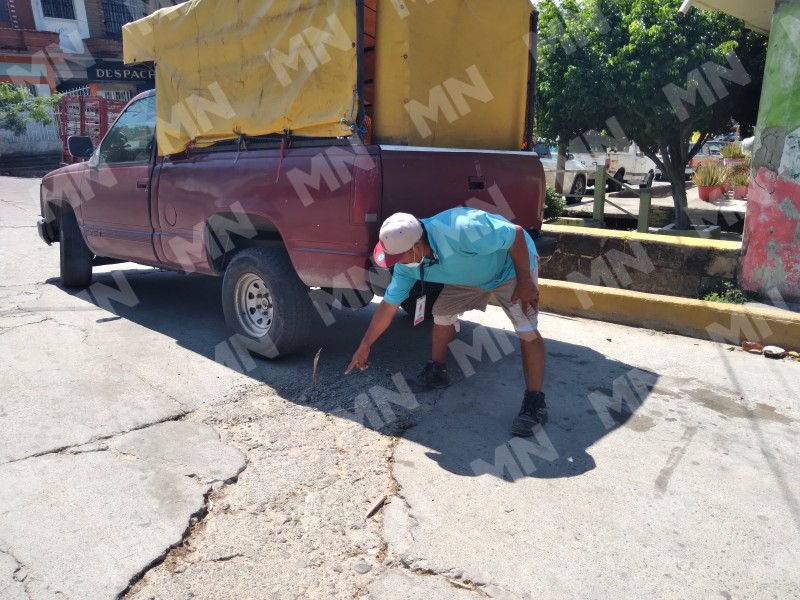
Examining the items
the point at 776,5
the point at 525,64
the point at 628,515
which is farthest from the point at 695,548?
the point at 776,5

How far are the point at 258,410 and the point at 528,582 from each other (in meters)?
1.96

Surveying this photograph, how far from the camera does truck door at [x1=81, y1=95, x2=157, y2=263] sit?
5195 millimetres

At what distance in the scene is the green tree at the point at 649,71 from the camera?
8391 mm

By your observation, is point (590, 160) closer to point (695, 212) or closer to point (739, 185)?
point (739, 185)

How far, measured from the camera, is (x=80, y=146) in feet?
19.3

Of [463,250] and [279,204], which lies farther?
[279,204]

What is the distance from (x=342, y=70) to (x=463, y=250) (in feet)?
4.38

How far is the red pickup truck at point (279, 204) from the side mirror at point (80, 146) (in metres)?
0.27

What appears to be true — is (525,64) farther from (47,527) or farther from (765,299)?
(47,527)

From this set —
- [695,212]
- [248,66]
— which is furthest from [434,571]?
[695,212]

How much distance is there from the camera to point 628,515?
2.68m

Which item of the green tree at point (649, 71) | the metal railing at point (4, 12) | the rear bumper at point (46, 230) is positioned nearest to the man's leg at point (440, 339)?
the rear bumper at point (46, 230)

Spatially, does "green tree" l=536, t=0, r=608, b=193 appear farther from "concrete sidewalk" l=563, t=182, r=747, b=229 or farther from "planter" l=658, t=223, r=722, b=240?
"planter" l=658, t=223, r=722, b=240

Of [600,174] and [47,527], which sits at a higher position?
[600,174]
